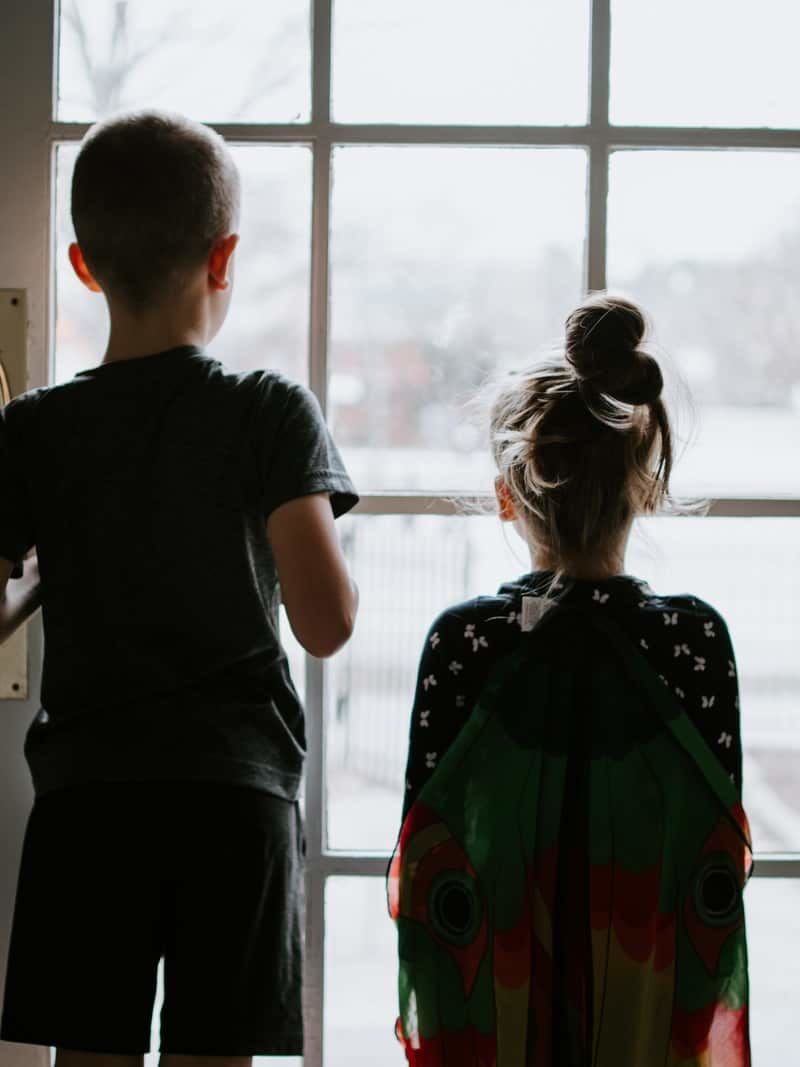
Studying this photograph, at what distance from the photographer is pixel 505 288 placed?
4.23 feet

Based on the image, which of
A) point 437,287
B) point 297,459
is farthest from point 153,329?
point 437,287

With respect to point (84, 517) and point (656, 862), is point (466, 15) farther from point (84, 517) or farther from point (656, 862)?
point (656, 862)

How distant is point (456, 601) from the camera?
1.31m

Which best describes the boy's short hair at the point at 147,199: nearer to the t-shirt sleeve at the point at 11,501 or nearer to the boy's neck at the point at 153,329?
the boy's neck at the point at 153,329

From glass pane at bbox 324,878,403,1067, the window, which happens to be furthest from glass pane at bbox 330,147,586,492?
glass pane at bbox 324,878,403,1067

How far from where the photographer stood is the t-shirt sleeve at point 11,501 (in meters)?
1.03

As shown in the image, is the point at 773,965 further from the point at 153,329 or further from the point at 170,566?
the point at 153,329

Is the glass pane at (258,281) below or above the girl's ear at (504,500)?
above

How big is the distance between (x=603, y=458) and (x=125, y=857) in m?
0.58

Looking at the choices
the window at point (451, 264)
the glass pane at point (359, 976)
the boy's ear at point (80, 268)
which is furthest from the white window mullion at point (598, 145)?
the glass pane at point (359, 976)

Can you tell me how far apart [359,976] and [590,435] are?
719 mm

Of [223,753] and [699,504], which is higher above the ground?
[699,504]


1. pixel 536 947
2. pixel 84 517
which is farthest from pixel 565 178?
pixel 536 947

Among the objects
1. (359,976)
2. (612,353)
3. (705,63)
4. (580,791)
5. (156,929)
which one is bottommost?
(359,976)
